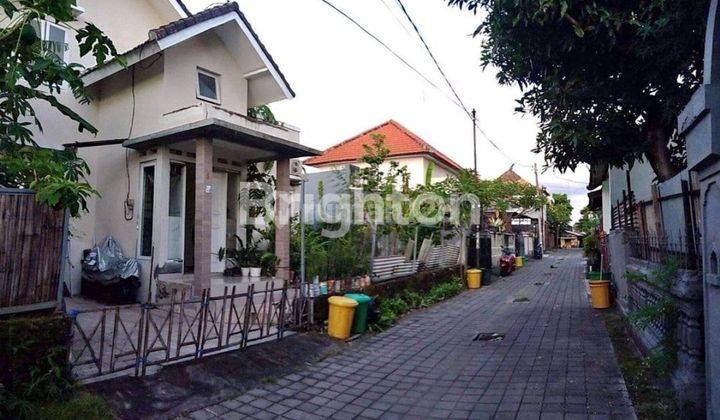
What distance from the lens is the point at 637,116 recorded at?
6.48 metres

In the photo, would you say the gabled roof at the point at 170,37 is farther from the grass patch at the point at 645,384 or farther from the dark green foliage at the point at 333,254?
the grass patch at the point at 645,384

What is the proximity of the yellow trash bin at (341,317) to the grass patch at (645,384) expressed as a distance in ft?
13.3

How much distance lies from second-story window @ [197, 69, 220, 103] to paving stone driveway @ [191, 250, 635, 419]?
6832 millimetres

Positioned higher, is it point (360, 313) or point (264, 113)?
point (264, 113)

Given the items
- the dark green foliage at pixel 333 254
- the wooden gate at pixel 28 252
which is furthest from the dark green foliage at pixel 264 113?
the wooden gate at pixel 28 252

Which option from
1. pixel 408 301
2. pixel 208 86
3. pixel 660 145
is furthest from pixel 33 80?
pixel 408 301

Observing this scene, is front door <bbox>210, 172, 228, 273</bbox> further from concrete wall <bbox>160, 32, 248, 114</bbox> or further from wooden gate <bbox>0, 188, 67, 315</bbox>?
wooden gate <bbox>0, 188, 67, 315</bbox>

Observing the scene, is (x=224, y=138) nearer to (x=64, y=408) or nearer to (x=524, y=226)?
(x=64, y=408)

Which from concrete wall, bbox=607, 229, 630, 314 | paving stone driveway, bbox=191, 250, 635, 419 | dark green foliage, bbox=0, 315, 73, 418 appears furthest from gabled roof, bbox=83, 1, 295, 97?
concrete wall, bbox=607, 229, 630, 314

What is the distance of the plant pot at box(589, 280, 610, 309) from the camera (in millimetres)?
10164

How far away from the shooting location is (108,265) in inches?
354

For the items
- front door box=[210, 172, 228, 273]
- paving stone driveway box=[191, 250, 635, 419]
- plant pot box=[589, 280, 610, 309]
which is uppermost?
front door box=[210, 172, 228, 273]

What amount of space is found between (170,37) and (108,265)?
15.7 feet

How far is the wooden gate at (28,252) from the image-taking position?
13.5 feet
